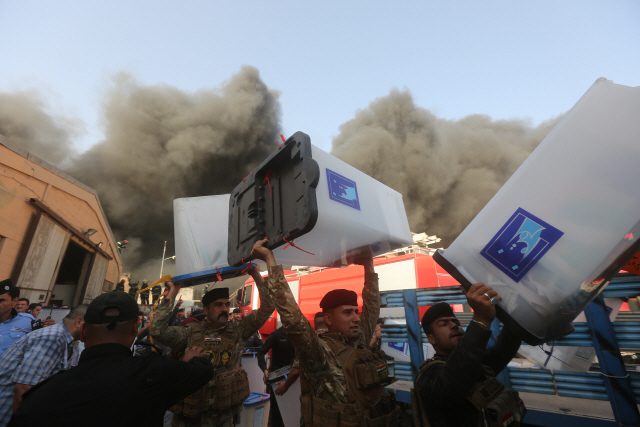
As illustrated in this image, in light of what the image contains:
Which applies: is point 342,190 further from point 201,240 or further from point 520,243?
point 201,240

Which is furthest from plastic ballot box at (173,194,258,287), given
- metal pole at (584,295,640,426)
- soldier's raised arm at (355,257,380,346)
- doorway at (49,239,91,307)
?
doorway at (49,239,91,307)

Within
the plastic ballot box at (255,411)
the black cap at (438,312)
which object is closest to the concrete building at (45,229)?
the plastic ballot box at (255,411)

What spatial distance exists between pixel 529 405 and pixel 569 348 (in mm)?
509

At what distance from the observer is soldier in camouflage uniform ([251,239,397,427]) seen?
5.41 ft

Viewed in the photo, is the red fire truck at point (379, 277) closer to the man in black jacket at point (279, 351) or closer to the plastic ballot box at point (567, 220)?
the man in black jacket at point (279, 351)

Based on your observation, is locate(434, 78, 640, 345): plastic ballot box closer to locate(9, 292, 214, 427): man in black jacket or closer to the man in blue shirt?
locate(9, 292, 214, 427): man in black jacket

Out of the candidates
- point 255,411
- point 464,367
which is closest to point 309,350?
point 464,367

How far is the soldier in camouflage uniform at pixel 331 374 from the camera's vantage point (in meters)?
→ 1.65

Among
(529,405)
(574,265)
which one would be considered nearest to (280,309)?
(574,265)

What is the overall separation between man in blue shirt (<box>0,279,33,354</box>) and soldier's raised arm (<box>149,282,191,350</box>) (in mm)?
2267

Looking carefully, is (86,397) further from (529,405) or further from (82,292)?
(82,292)

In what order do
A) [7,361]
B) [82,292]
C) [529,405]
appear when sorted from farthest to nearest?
[82,292] → [7,361] → [529,405]

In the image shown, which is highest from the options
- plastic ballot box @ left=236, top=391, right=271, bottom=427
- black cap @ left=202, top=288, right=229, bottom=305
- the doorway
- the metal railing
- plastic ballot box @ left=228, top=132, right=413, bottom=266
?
the doorway

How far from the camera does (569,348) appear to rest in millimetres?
2006
